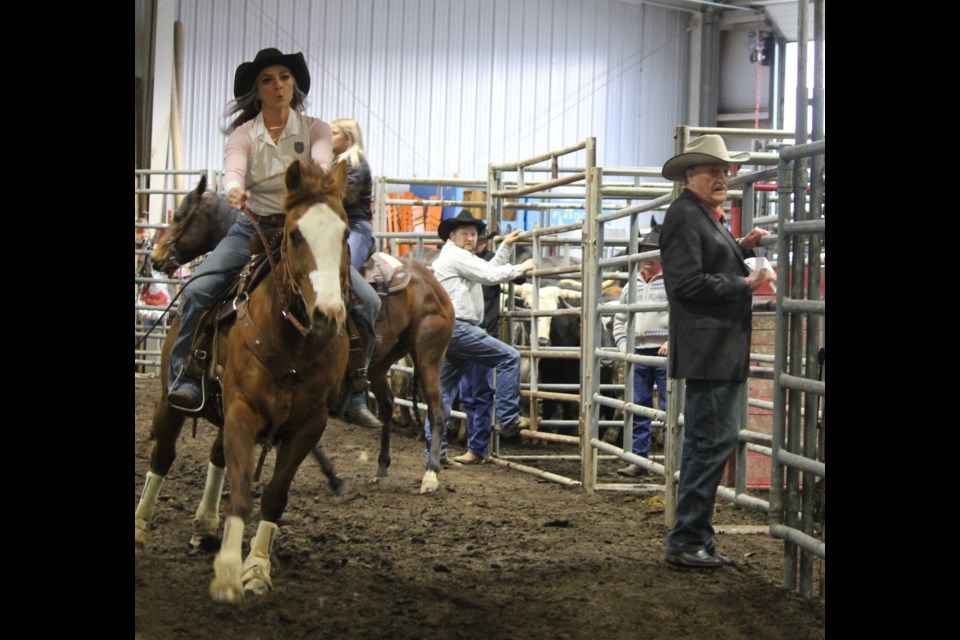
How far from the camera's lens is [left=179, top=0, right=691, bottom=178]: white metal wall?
3088mm

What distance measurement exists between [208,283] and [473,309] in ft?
9.86

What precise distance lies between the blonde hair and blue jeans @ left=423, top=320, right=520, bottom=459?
284 cm

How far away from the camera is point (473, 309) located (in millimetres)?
6461

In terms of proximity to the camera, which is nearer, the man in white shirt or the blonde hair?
the blonde hair

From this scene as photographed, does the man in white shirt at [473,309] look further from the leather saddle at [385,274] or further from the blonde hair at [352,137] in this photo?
the blonde hair at [352,137]

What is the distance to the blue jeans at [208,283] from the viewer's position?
3.56m

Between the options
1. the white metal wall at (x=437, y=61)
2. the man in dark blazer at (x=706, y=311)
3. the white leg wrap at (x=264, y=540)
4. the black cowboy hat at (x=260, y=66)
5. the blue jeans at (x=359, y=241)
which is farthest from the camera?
the blue jeans at (x=359, y=241)

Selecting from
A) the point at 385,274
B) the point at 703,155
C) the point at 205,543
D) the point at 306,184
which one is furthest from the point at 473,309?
the point at 306,184

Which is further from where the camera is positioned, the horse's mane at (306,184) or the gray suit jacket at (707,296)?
the gray suit jacket at (707,296)

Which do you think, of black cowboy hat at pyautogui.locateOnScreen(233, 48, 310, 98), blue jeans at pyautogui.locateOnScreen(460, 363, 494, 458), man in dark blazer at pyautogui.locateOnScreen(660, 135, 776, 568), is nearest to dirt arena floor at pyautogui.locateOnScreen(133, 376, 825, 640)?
man in dark blazer at pyautogui.locateOnScreen(660, 135, 776, 568)

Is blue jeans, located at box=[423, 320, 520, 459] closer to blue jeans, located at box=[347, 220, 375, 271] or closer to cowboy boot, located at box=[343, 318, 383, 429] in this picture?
cowboy boot, located at box=[343, 318, 383, 429]

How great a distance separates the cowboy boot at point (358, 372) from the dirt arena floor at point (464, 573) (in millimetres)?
389

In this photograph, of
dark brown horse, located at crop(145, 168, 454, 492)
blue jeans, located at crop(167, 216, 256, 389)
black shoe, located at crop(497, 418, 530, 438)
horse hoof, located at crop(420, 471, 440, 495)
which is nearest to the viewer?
blue jeans, located at crop(167, 216, 256, 389)

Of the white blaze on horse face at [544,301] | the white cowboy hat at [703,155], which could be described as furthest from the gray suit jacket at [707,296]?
the white blaze on horse face at [544,301]
